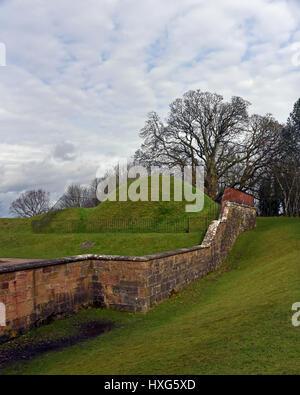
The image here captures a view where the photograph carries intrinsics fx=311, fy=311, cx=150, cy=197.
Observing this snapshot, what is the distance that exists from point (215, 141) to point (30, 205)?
38.8 metres

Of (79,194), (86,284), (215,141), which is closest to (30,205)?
(79,194)

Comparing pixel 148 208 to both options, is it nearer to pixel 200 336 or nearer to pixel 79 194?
pixel 200 336

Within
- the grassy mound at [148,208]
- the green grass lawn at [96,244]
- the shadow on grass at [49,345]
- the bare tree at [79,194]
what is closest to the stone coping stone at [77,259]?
the shadow on grass at [49,345]

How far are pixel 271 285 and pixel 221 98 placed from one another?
27478 mm

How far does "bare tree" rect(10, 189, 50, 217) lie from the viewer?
2244 inches

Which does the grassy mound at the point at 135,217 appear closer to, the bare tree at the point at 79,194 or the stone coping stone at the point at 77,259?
the stone coping stone at the point at 77,259

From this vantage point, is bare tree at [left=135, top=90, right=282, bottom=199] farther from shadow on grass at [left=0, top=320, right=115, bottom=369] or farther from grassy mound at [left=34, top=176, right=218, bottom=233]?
shadow on grass at [left=0, top=320, right=115, bottom=369]

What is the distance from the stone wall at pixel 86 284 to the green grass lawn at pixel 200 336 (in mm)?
312

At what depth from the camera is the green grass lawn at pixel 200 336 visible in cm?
433

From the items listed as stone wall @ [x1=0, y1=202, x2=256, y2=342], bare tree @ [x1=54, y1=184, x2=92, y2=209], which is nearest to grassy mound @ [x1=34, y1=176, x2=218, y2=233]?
stone wall @ [x1=0, y1=202, x2=256, y2=342]

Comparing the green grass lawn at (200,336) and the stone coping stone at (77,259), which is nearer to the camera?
the green grass lawn at (200,336)

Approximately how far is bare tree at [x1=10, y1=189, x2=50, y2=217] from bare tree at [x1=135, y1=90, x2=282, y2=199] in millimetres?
30477
